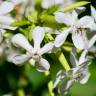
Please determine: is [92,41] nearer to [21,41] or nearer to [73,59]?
[73,59]

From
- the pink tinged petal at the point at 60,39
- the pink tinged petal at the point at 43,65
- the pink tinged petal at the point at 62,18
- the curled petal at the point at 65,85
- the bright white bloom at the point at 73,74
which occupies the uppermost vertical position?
the pink tinged petal at the point at 62,18

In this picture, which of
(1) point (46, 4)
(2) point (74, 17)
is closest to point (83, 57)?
(2) point (74, 17)

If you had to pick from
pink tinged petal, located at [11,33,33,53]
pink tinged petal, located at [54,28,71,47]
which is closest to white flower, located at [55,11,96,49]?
pink tinged petal, located at [54,28,71,47]

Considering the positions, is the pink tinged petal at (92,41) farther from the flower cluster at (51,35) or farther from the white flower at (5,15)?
the white flower at (5,15)

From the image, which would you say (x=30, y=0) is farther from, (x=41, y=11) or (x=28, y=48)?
(x=28, y=48)

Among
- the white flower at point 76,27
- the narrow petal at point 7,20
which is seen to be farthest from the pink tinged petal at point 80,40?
the narrow petal at point 7,20

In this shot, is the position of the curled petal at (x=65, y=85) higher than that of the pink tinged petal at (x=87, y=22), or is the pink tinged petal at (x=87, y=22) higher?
the pink tinged petal at (x=87, y=22)

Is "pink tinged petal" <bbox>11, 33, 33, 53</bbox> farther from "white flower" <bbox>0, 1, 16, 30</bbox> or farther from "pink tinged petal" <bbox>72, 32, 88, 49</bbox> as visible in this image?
"pink tinged petal" <bbox>72, 32, 88, 49</bbox>
